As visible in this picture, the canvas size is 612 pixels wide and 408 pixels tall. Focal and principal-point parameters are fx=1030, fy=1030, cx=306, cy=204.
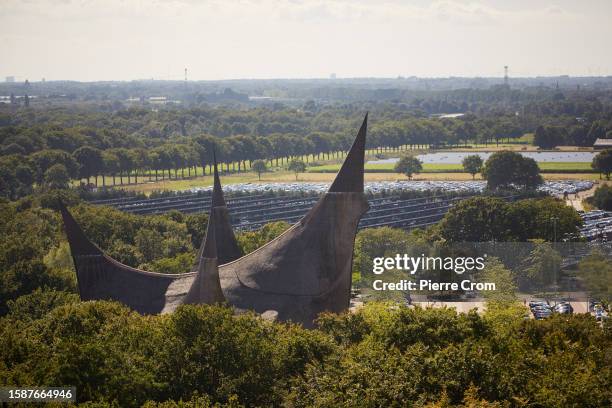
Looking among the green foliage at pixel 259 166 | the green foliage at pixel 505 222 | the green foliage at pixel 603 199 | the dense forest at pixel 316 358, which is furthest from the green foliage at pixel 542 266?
the green foliage at pixel 259 166

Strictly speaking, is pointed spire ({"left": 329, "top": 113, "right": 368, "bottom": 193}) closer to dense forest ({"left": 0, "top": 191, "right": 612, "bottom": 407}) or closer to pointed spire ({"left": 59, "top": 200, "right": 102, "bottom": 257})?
dense forest ({"left": 0, "top": 191, "right": 612, "bottom": 407})

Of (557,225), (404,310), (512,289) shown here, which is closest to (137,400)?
(404,310)

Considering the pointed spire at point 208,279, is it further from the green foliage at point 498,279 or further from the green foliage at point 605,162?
the green foliage at point 605,162

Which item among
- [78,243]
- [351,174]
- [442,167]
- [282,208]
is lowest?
[442,167]

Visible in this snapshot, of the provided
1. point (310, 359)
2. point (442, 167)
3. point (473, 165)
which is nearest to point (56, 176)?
point (473, 165)

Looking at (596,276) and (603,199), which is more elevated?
(596,276)

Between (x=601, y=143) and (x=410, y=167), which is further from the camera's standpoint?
(x=601, y=143)

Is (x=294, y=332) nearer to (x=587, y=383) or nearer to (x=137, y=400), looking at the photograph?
(x=137, y=400)

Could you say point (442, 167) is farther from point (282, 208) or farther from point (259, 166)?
point (282, 208)
